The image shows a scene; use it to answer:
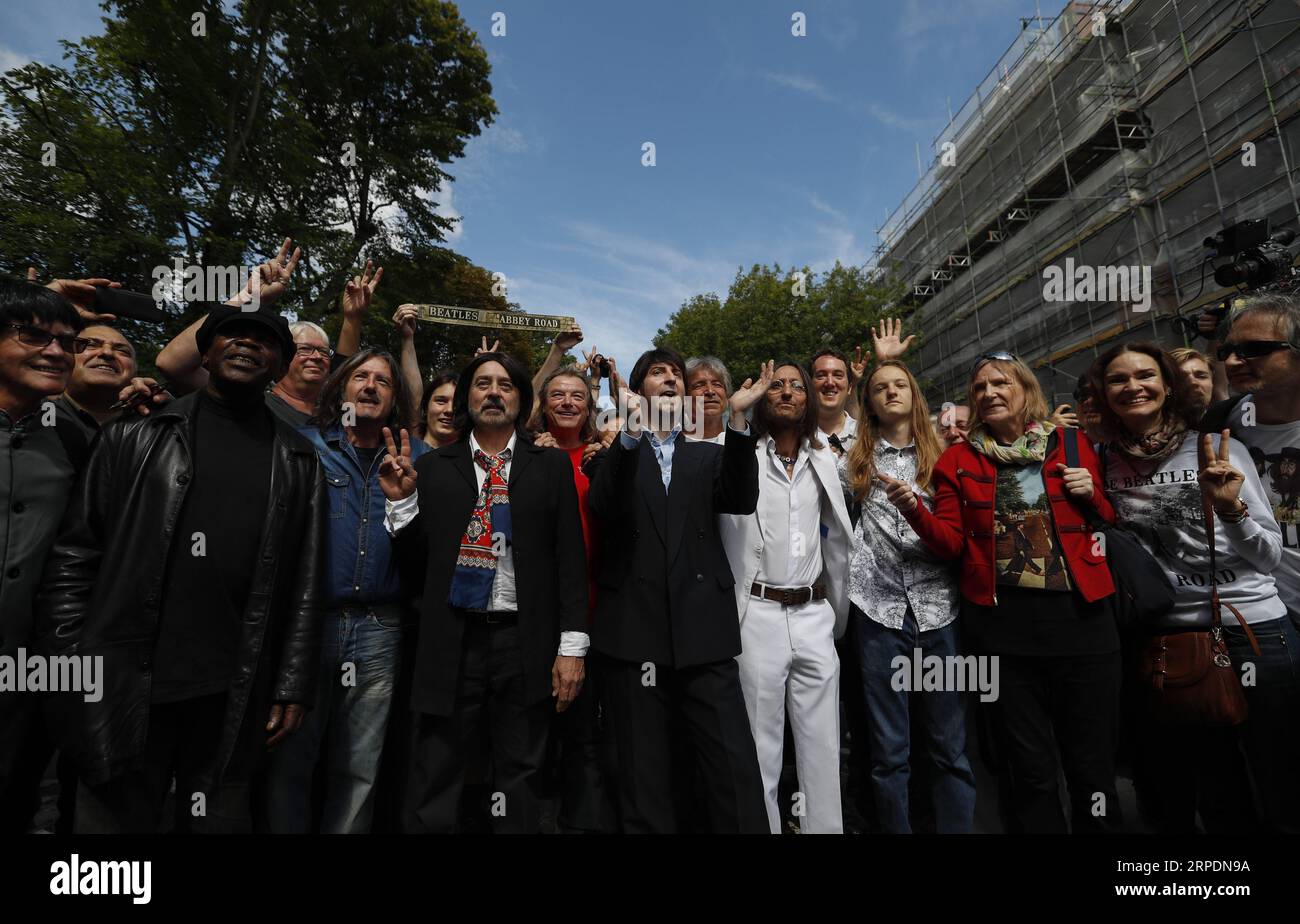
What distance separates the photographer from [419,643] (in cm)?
281

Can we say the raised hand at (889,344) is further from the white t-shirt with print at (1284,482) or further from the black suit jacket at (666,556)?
the white t-shirt with print at (1284,482)

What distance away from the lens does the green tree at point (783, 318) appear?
23172mm

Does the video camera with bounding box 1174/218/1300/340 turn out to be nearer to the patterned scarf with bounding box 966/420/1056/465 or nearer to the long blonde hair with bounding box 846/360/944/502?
the patterned scarf with bounding box 966/420/1056/465

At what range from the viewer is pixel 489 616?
9.51 ft

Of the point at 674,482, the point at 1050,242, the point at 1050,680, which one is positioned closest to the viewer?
the point at 1050,680

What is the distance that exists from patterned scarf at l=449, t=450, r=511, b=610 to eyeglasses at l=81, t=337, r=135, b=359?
7.25ft

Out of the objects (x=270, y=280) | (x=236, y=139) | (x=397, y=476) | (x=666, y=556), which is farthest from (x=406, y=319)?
(x=236, y=139)

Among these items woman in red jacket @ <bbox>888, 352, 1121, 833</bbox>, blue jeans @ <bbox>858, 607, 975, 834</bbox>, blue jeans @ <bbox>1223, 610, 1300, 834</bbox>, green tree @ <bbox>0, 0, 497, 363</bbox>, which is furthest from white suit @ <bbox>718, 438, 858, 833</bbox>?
green tree @ <bbox>0, 0, 497, 363</bbox>

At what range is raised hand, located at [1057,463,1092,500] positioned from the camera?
2.99 m

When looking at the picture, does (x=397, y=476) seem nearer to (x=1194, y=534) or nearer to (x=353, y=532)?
(x=353, y=532)

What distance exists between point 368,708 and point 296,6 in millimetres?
15530

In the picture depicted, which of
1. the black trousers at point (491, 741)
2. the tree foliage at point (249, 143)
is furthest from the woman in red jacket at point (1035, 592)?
the tree foliage at point (249, 143)

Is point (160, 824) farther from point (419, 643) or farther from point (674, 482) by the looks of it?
point (674, 482)
